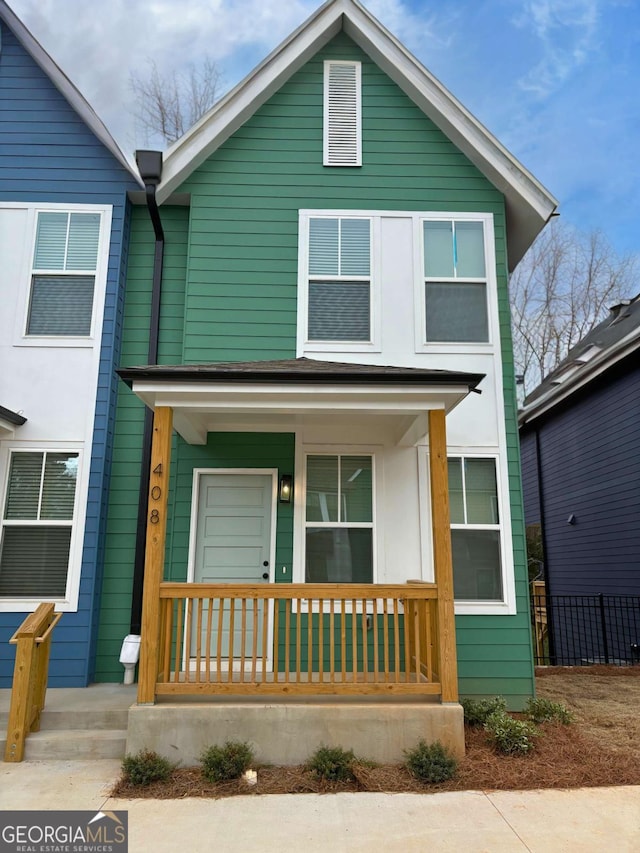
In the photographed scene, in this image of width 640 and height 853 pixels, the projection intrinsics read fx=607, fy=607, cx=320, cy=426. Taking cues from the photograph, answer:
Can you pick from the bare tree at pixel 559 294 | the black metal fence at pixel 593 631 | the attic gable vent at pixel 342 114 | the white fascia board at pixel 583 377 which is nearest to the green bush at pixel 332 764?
the black metal fence at pixel 593 631

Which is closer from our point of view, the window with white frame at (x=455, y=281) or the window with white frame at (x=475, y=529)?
the window with white frame at (x=475, y=529)

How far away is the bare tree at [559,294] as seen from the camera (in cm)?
1823

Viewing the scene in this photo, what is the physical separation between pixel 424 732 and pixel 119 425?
14.1 feet

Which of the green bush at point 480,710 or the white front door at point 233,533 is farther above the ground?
the white front door at point 233,533

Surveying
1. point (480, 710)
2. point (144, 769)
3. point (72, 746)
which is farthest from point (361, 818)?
point (72, 746)

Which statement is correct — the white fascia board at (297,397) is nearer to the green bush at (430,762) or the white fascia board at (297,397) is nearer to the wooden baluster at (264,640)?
the wooden baluster at (264,640)

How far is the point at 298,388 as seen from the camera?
5.01 metres

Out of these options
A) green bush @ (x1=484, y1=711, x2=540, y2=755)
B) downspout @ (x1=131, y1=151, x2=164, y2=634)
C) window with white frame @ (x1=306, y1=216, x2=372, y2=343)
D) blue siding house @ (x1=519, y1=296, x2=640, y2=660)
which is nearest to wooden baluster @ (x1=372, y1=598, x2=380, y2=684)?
green bush @ (x1=484, y1=711, x2=540, y2=755)

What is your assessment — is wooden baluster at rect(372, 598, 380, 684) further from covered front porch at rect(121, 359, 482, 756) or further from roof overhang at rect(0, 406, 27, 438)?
roof overhang at rect(0, 406, 27, 438)

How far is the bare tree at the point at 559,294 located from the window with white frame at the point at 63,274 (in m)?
13.8

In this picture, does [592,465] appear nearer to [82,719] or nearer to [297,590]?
[297,590]

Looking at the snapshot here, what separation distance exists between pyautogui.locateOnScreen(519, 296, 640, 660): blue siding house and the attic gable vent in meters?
5.04

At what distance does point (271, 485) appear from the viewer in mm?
6344

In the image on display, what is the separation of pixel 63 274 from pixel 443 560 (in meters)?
5.14
